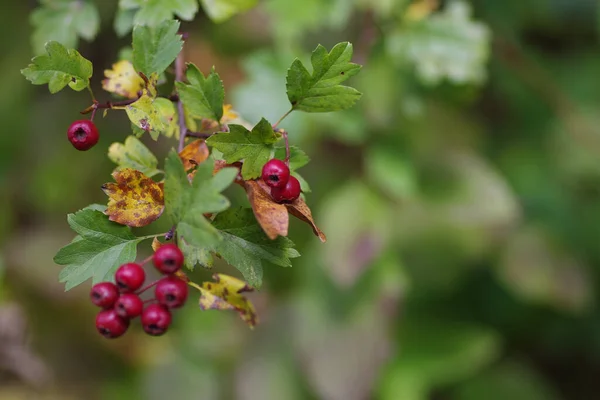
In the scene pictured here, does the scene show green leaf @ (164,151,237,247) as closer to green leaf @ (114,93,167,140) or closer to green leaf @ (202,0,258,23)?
green leaf @ (114,93,167,140)

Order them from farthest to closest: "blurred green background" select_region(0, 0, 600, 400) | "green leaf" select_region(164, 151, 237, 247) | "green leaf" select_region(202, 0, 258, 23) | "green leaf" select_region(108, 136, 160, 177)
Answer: "blurred green background" select_region(0, 0, 600, 400) < "green leaf" select_region(202, 0, 258, 23) < "green leaf" select_region(108, 136, 160, 177) < "green leaf" select_region(164, 151, 237, 247)

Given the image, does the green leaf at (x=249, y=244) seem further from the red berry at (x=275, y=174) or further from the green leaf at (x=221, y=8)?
the green leaf at (x=221, y=8)

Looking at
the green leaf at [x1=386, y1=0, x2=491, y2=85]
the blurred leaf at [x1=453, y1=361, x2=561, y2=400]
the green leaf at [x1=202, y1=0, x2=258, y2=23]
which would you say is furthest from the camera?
the blurred leaf at [x1=453, y1=361, x2=561, y2=400]

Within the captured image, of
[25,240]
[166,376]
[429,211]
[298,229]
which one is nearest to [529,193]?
[429,211]

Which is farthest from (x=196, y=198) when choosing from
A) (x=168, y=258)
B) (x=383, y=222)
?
(x=383, y=222)

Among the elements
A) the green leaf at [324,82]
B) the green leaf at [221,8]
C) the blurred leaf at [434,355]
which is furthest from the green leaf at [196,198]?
the blurred leaf at [434,355]

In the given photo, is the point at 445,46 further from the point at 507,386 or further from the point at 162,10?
the point at 507,386

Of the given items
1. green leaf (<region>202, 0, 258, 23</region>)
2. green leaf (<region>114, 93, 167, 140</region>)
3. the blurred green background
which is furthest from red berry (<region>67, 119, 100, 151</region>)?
the blurred green background
